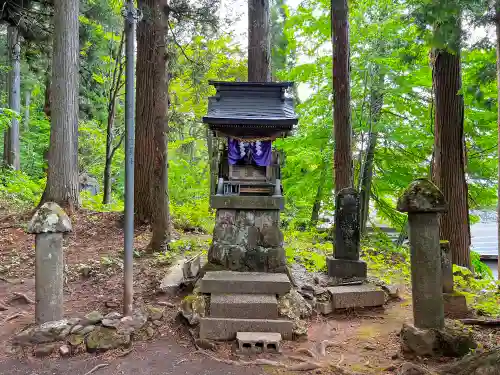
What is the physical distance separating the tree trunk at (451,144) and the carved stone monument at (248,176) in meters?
2.93

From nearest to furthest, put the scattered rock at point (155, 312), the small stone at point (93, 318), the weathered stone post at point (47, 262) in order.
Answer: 1. the weathered stone post at point (47, 262)
2. the small stone at point (93, 318)
3. the scattered rock at point (155, 312)

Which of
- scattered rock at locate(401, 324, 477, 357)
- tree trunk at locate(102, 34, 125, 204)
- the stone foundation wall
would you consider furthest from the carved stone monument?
tree trunk at locate(102, 34, 125, 204)

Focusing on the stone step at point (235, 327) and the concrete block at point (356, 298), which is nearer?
the stone step at point (235, 327)

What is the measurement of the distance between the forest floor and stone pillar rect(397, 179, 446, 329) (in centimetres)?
50

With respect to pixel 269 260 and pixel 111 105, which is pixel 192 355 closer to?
pixel 269 260

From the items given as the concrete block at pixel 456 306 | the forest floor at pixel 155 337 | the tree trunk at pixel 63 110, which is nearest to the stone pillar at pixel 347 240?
the forest floor at pixel 155 337

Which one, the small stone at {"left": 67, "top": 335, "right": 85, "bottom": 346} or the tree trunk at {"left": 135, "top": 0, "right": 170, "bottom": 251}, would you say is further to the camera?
the tree trunk at {"left": 135, "top": 0, "right": 170, "bottom": 251}

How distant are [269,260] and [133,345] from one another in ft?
8.16

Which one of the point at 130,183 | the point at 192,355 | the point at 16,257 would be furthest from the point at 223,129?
the point at 16,257

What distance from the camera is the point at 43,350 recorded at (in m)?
4.07

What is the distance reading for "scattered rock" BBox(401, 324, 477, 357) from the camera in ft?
12.4

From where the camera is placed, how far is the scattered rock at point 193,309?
4.82 metres

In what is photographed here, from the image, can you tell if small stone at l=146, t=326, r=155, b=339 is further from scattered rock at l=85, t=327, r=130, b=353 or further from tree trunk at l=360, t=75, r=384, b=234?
tree trunk at l=360, t=75, r=384, b=234

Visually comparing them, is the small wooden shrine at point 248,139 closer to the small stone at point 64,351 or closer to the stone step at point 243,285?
the stone step at point 243,285
